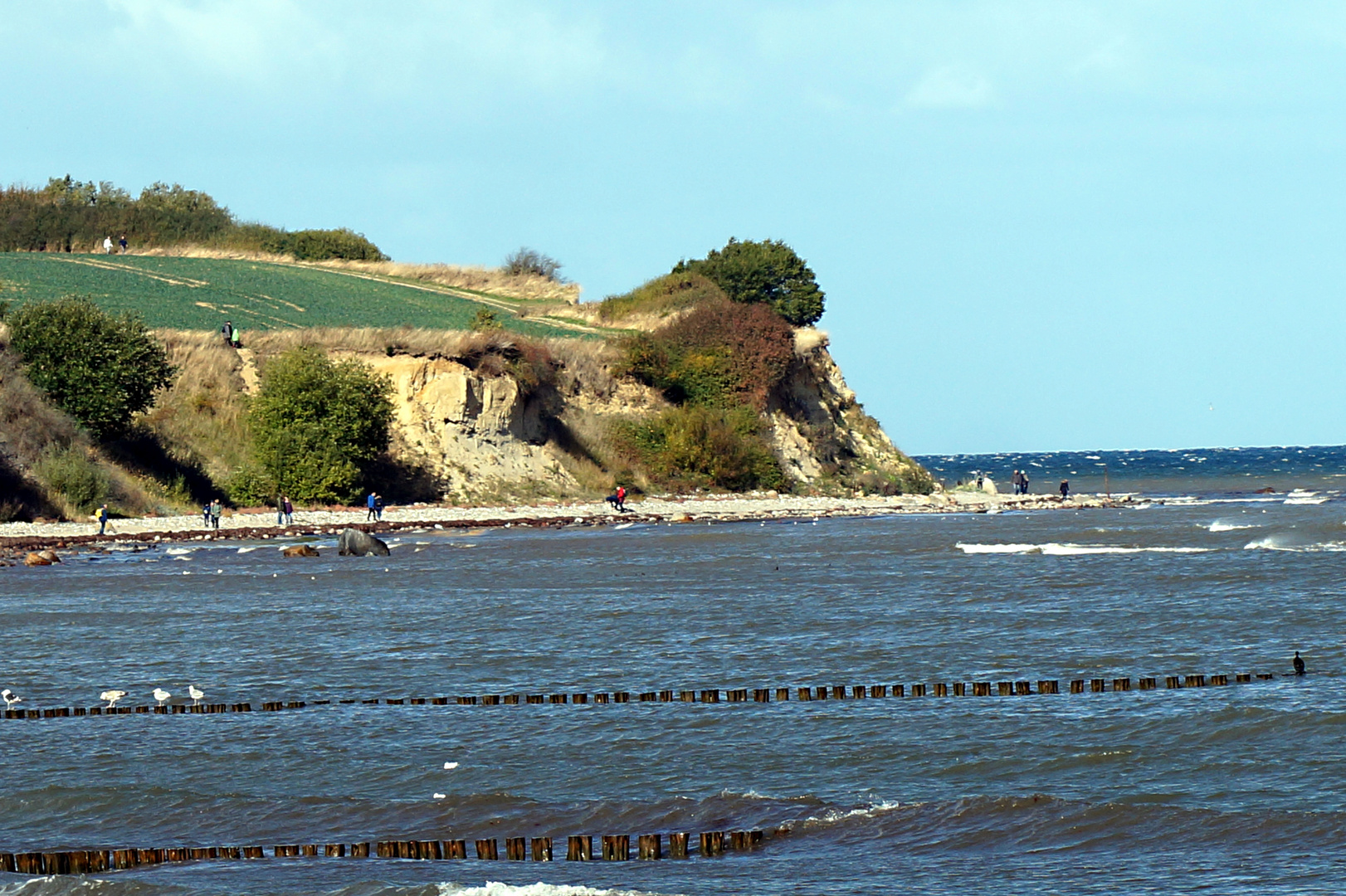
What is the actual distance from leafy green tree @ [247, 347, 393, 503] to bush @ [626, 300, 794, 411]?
15.9 metres

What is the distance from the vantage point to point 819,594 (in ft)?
94.1

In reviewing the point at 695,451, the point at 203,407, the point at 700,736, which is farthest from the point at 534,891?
the point at 695,451

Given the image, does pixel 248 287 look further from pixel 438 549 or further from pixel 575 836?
pixel 575 836

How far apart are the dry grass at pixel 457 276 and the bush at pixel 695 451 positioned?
25.4 metres

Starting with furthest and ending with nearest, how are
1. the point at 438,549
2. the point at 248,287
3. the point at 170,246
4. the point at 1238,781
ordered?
1. the point at 170,246
2. the point at 248,287
3. the point at 438,549
4. the point at 1238,781

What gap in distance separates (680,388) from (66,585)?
40.1 metres

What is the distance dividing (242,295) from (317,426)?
22.4 meters

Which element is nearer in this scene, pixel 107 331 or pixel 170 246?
pixel 107 331

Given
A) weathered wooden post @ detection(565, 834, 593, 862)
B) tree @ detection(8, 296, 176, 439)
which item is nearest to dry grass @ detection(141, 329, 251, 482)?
tree @ detection(8, 296, 176, 439)

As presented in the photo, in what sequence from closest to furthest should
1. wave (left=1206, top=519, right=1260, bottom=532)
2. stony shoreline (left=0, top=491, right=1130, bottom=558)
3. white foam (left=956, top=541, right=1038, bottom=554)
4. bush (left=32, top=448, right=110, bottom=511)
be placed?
1. white foam (left=956, top=541, right=1038, bottom=554)
2. stony shoreline (left=0, top=491, right=1130, bottom=558)
3. bush (left=32, top=448, right=110, bottom=511)
4. wave (left=1206, top=519, right=1260, bottom=532)

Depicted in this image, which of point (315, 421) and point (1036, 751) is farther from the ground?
point (315, 421)

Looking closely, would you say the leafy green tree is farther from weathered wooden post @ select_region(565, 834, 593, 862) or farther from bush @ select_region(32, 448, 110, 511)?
weathered wooden post @ select_region(565, 834, 593, 862)

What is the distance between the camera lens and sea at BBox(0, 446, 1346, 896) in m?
10.9

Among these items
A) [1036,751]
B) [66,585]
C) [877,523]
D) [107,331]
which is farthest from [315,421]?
[1036,751]
